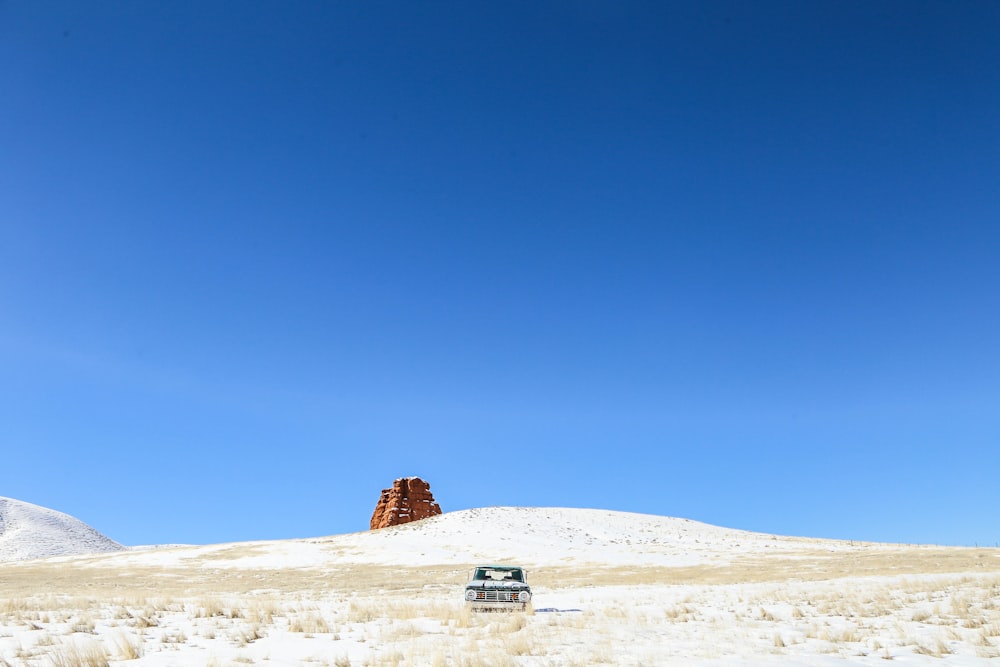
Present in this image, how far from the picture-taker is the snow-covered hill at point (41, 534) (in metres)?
147

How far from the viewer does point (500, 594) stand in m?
20.0

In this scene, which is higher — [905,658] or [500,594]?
[500,594]

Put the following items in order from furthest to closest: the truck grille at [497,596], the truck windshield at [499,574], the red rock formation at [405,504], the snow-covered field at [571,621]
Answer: the red rock formation at [405,504], the truck windshield at [499,574], the truck grille at [497,596], the snow-covered field at [571,621]

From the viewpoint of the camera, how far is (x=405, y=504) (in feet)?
339

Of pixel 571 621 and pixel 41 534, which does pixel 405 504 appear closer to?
pixel 571 621

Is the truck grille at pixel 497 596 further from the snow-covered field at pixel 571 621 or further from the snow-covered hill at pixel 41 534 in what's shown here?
the snow-covered hill at pixel 41 534

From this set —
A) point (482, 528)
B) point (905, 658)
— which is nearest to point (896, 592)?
point (905, 658)

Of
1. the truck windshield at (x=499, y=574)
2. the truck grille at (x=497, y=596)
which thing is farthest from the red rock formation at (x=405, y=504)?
the truck grille at (x=497, y=596)

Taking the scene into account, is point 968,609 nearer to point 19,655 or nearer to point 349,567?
point 19,655

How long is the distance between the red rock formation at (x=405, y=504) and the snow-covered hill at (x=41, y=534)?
A: 8486cm

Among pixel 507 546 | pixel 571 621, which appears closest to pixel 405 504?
pixel 507 546

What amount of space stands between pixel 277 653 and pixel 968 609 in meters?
18.4

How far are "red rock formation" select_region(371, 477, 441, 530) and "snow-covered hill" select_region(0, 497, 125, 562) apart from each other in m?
84.9

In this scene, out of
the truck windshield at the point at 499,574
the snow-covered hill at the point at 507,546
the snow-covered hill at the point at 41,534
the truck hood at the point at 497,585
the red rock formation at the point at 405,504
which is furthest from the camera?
the snow-covered hill at the point at 41,534
